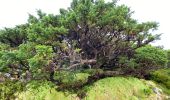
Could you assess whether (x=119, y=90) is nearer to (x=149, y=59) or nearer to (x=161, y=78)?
(x=149, y=59)

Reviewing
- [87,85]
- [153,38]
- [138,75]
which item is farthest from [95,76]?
[153,38]

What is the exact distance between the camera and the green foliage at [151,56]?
1892cm

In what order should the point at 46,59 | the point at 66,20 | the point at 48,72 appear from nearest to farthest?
the point at 46,59 → the point at 48,72 → the point at 66,20

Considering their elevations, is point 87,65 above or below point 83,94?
above

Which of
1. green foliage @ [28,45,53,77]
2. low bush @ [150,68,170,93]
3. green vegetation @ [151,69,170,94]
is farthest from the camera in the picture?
low bush @ [150,68,170,93]

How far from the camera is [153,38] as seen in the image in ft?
65.8

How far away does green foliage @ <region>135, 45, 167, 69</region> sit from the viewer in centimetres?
1892

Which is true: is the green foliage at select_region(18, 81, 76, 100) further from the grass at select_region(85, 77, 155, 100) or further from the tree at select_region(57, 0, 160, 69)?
the tree at select_region(57, 0, 160, 69)

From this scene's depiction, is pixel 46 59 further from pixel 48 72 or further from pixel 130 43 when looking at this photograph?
pixel 130 43

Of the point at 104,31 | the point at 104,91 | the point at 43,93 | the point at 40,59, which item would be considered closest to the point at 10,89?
the point at 43,93

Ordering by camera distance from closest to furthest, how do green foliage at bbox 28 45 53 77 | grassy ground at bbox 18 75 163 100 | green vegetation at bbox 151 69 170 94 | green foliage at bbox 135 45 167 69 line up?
green foliage at bbox 28 45 53 77
grassy ground at bbox 18 75 163 100
green foliage at bbox 135 45 167 69
green vegetation at bbox 151 69 170 94

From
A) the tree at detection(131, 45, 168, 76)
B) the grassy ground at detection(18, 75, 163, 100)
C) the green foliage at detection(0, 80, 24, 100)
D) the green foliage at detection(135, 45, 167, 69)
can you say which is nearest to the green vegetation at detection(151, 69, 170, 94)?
the tree at detection(131, 45, 168, 76)

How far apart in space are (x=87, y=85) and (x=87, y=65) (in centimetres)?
297

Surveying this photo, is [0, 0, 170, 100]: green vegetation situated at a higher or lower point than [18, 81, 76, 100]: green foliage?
higher
